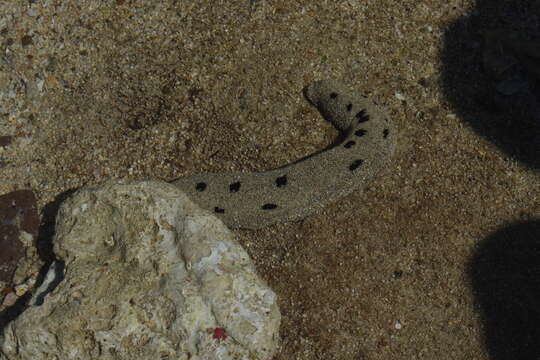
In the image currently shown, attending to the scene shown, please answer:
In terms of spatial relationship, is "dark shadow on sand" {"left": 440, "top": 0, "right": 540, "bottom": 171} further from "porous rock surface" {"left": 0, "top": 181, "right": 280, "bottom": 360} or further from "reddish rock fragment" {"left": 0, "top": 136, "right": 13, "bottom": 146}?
"reddish rock fragment" {"left": 0, "top": 136, "right": 13, "bottom": 146}

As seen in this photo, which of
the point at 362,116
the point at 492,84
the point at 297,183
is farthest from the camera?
the point at 492,84

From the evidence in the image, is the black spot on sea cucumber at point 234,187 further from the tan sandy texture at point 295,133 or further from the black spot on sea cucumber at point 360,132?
the black spot on sea cucumber at point 360,132

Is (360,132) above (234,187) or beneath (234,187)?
beneath

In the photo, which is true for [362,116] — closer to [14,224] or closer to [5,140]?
[14,224]

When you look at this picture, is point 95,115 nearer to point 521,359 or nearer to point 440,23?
point 440,23

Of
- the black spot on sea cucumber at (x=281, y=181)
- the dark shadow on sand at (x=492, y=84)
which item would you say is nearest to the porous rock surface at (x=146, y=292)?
the black spot on sea cucumber at (x=281, y=181)

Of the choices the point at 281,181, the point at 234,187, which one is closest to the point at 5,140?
the point at 234,187

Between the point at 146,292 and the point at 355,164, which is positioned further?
the point at 355,164
